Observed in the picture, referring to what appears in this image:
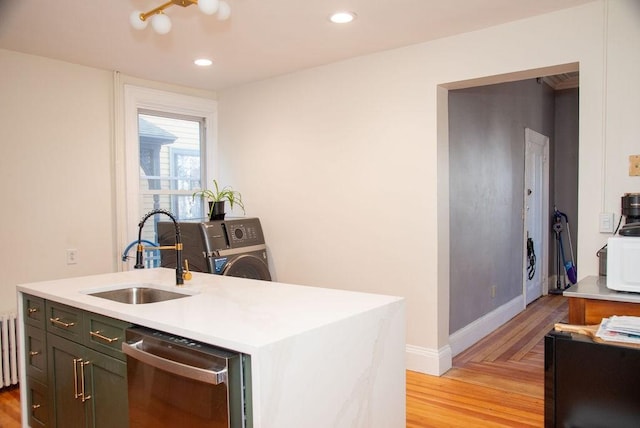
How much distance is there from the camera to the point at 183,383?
1.63m

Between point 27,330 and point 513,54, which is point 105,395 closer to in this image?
point 27,330

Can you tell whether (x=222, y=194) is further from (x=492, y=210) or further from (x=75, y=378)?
(x=492, y=210)

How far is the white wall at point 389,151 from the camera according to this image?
2.74m

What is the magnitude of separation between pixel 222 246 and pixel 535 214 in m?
4.10

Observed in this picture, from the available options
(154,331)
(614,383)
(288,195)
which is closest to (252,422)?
(154,331)

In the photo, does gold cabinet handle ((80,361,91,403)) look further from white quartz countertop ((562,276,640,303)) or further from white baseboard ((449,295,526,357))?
white baseboard ((449,295,526,357))

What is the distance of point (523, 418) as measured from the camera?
9.11 ft

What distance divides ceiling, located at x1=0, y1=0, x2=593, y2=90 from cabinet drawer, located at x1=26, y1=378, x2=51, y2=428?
6.86 ft

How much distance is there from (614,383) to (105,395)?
76.3 inches

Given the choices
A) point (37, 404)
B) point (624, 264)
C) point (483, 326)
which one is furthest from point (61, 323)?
point (483, 326)

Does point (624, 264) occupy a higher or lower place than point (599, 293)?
higher

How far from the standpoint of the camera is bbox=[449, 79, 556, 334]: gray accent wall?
388 cm

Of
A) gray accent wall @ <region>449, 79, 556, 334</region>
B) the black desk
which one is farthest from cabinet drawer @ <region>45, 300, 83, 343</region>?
gray accent wall @ <region>449, 79, 556, 334</region>

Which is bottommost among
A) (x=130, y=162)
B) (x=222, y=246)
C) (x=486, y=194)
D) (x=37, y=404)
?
(x=37, y=404)
